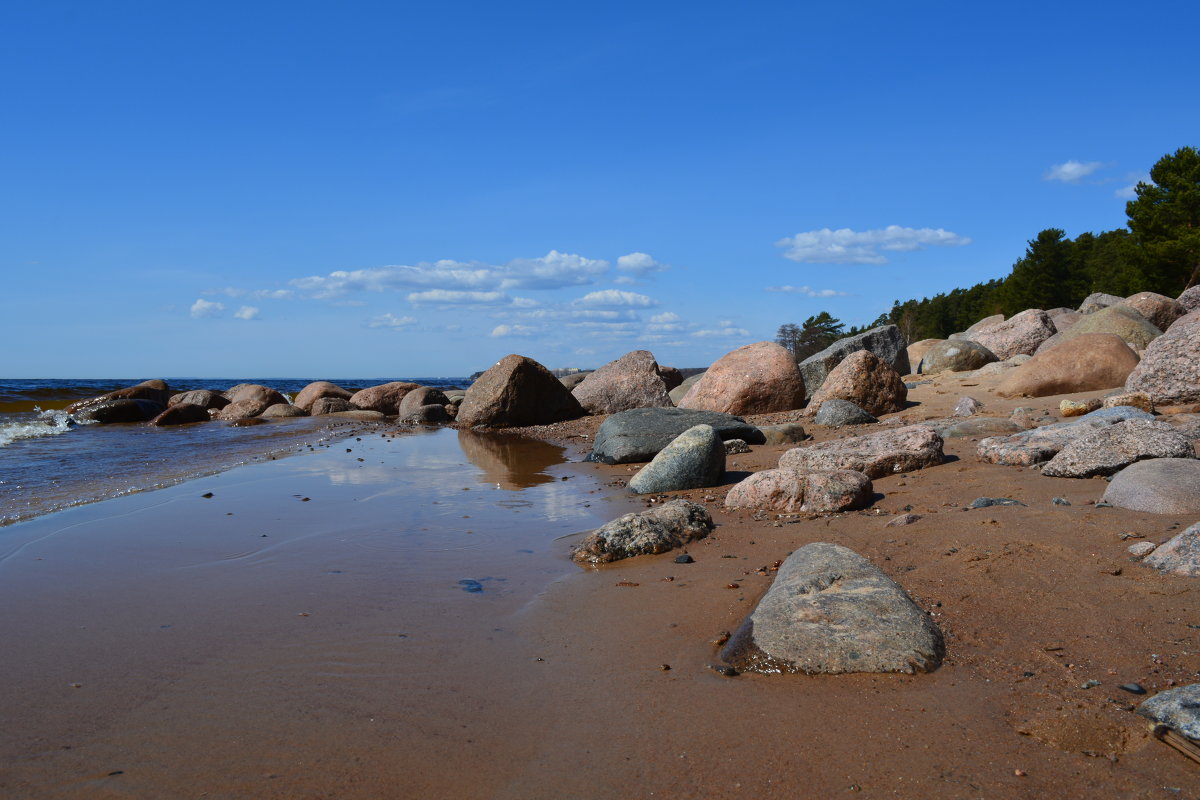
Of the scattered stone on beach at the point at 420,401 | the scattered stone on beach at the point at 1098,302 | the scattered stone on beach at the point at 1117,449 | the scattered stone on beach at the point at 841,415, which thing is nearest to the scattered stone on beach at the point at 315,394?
the scattered stone on beach at the point at 420,401

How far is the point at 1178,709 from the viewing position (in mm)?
2416

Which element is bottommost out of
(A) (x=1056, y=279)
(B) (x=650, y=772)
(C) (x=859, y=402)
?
(B) (x=650, y=772)

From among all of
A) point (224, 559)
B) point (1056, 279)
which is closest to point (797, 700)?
point (224, 559)

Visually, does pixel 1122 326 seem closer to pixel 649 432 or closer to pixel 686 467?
pixel 649 432

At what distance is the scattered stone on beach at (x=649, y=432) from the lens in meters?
9.48

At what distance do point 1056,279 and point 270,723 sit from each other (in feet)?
171

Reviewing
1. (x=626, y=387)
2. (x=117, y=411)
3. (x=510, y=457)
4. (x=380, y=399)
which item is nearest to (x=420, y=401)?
(x=380, y=399)

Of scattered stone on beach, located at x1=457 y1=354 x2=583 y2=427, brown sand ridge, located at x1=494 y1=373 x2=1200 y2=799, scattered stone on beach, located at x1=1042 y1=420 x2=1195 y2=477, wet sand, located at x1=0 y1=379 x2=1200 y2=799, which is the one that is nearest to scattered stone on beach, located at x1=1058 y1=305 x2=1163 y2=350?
scattered stone on beach, located at x1=1042 y1=420 x2=1195 y2=477

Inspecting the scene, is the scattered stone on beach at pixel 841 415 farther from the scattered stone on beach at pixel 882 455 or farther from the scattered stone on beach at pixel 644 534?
the scattered stone on beach at pixel 644 534

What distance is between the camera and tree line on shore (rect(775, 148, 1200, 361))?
3206 cm

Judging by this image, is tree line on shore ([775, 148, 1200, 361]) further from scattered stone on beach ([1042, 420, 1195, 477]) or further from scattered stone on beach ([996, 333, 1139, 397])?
scattered stone on beach ([1042, 420, 1195, 477])

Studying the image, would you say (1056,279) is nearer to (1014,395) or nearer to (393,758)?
(1014,395)

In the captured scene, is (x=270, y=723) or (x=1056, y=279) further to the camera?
(x=1056, y=279)

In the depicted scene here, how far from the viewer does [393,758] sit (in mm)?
2521
